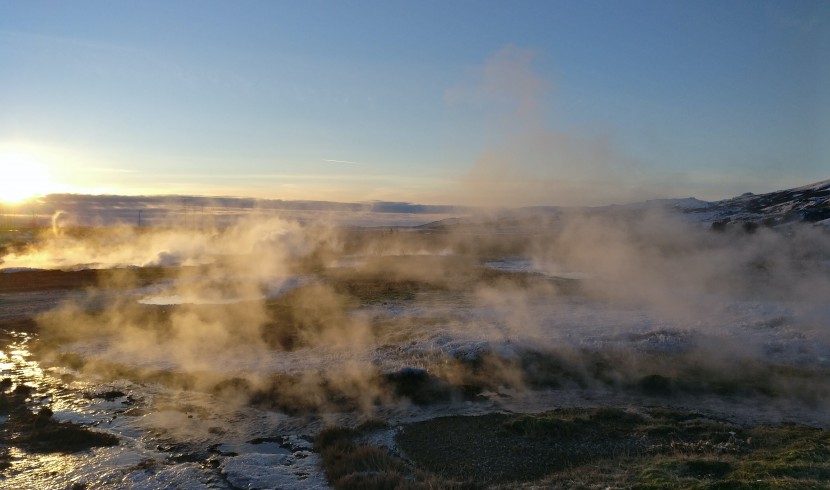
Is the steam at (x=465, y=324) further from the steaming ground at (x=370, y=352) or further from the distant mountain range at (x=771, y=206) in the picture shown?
the distant mountain range at (x=771, y=206)

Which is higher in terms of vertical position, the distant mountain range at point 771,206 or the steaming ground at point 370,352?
the distant mountain range at point 771,206

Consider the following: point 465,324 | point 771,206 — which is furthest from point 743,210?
point 465,324

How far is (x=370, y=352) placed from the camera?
1741 centimetres

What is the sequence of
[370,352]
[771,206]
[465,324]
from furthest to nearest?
[771,206]
[465,324]
[370,352]

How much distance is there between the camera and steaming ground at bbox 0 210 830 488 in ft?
37.1

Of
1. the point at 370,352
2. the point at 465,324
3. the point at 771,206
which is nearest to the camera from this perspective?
the point at 370,352

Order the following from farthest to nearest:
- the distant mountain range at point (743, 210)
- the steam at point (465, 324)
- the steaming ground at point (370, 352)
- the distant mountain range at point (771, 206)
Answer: the distant mountain range at point (771, 206)
the distant mountain range at point (743, 210)
the steam at point (465, 324)
the steaming ground at point (370, 352)

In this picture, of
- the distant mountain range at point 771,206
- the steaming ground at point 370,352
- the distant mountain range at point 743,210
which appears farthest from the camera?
the distant mountain range at point 771,206

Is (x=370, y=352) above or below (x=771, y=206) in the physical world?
below

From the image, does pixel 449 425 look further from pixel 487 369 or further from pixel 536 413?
pixel 487 369

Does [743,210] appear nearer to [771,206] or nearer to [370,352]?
[771,206]

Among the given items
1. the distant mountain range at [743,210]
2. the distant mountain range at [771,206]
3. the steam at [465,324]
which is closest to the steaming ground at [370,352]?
the steam at [465,324]

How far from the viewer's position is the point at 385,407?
13.0m

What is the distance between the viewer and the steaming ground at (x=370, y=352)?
1132 centimetres
